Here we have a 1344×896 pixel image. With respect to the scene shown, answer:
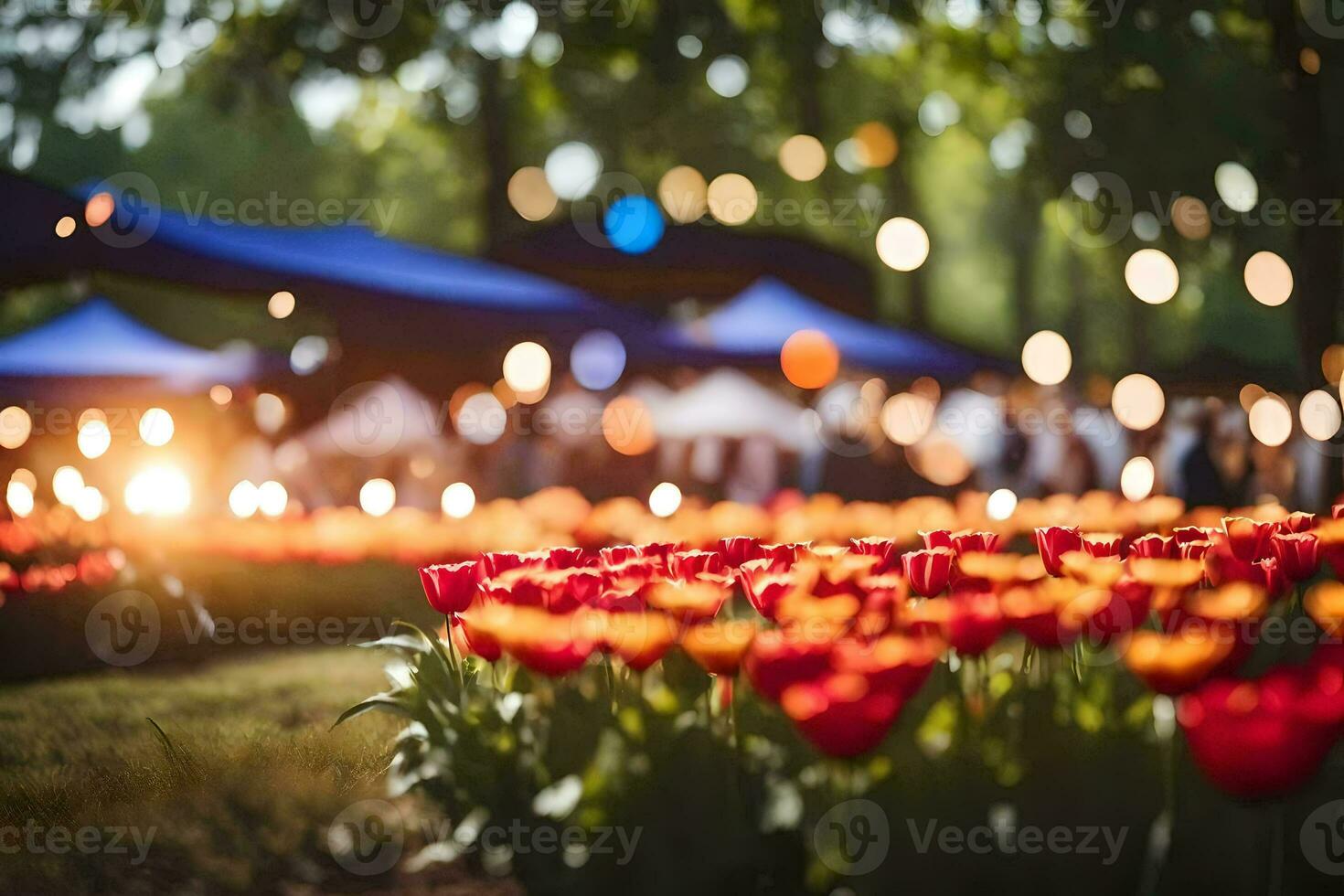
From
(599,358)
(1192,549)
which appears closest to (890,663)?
(1192,549)

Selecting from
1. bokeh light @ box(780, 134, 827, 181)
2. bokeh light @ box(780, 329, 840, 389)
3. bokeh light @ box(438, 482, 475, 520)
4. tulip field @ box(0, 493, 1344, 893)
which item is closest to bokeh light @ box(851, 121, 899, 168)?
bokeh light @ box(780, 134, 827, 181)

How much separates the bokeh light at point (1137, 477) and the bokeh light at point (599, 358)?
6.93m

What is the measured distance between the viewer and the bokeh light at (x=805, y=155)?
1938 cm

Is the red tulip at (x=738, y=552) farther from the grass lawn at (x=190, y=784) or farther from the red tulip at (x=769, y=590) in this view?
the grass lawn at (x=190, y=784)

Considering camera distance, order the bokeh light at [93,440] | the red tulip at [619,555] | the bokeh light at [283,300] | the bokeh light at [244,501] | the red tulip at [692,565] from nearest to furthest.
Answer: the red tulip at [692,565] → the red tulip at [619,555] → the bokeh light at [283,300] → the bokeh light at [244,501] → the bokeh light at [93,440]

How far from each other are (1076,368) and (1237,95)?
1324cm

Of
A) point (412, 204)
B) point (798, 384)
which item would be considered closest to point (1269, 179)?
point (798, 384)

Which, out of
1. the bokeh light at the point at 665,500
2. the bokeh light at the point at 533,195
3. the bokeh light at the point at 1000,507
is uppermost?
the bokeh light at the point at 533,195

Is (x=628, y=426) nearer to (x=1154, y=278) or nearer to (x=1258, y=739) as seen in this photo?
(x=1154, y=278)

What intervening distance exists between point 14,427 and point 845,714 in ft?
41.9

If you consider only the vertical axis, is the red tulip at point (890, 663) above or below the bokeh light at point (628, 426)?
below

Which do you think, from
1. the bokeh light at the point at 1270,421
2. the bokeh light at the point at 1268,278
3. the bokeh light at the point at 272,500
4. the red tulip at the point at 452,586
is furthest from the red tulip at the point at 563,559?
the bokeh light at the point at 1270,421

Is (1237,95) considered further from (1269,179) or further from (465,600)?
(465,600)

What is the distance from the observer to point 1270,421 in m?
19.8
